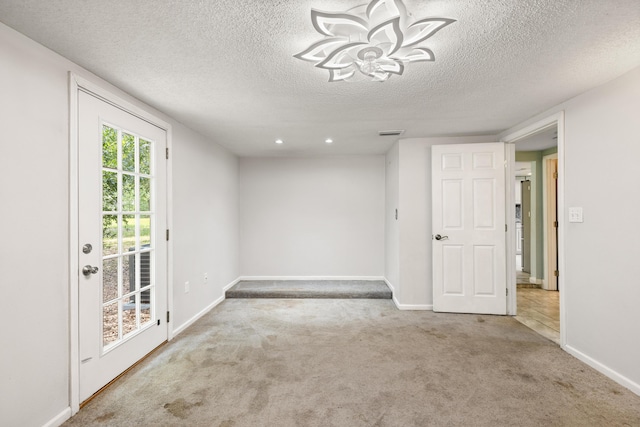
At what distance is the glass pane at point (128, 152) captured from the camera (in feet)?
7.85

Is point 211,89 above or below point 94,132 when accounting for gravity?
above

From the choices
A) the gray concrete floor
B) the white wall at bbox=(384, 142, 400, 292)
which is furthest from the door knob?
the white wall at bbox=(384, 142, 400, 292)

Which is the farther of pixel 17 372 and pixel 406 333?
pixel 406 333

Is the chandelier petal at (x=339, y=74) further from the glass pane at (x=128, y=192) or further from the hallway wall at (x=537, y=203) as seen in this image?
the hallway wall at (x=537, y=203)

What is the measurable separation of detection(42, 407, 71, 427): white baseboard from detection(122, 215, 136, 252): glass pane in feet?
3.56

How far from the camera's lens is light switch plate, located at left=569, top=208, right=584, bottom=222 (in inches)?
100.0

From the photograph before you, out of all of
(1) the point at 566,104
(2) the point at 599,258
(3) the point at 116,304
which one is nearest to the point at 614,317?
(2) the point at 599,258

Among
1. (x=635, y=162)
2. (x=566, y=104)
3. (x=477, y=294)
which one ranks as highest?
(x=566, y=104)

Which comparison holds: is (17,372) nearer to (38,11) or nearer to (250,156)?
(38,11)

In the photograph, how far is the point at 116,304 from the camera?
7.50 feet

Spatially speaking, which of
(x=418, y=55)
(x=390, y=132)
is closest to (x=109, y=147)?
(x=418, y=55)

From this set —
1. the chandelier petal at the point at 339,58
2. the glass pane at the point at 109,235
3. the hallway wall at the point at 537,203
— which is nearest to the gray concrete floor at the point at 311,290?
the glass pane at the point at 109,235

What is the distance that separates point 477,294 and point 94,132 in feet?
13.8

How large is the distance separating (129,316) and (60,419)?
0.79 metres
